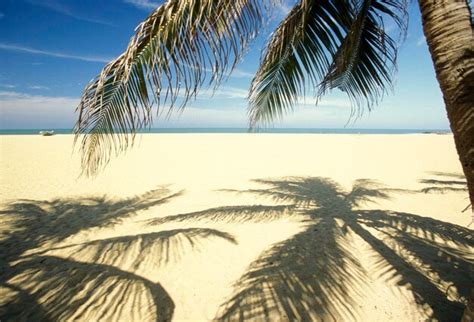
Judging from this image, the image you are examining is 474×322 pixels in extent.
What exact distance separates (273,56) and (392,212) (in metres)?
4.57

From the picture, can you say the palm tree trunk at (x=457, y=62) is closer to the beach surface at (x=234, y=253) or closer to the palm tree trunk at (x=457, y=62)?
the palm tree trunk at (x=457, y=62)

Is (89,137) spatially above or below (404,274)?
above

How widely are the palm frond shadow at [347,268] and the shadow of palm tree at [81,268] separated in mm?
1041

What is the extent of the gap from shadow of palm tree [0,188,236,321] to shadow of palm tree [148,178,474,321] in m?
0.85

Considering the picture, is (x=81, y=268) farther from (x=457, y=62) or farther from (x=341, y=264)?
(x=457, y=62)

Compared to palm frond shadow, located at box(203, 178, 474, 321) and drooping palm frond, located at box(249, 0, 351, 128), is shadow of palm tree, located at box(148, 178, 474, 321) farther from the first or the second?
drooping palm frond, located at box(249, 0, 351, 128)

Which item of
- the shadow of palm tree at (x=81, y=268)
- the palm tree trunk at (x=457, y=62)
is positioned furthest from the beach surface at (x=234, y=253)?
the palm tree trunk at (x=457, y=62)

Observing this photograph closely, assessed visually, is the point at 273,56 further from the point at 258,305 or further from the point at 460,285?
the point at 460,285

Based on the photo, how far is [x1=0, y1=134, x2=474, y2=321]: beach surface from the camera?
2748mm

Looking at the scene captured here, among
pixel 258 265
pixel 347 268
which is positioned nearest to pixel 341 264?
pixel 347 268

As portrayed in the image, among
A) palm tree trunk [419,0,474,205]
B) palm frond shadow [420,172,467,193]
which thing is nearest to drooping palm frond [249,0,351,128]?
palm tree trunk [419,0,474,205]

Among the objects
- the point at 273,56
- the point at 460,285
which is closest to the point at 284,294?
the point at 460,285

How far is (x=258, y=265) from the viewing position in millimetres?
3529

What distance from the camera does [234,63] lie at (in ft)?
6.50
